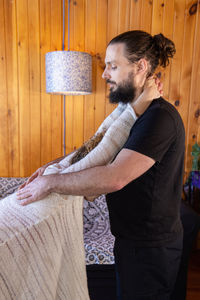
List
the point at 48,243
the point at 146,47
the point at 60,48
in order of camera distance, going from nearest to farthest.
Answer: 1. the point at 48,243
2. the point at 146,47
3. the point at 60,48

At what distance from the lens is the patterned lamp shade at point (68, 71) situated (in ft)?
5.96

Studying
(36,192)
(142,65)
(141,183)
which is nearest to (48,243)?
(36,192)

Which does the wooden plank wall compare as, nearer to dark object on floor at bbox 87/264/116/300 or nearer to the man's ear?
dark object on floor at bbox 87/264/116/300

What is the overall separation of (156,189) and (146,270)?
0.32 meters

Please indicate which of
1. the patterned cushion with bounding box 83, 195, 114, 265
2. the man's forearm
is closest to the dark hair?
the man's forearm

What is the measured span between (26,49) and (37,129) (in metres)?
0.77

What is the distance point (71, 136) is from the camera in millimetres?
2443

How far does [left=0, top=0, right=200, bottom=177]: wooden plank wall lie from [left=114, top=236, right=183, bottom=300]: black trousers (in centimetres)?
164

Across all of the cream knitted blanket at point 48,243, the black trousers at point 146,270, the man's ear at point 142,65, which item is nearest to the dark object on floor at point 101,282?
the black trousers at point 146,270

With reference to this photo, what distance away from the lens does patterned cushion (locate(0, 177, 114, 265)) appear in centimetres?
145

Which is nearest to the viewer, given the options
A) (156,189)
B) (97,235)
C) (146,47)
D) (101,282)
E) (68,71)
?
(156,189)

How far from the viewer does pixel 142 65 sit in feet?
3.19

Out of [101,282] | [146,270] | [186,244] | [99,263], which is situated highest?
[146,270]

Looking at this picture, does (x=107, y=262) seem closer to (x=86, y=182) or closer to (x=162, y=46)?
(x=86, y=182)
